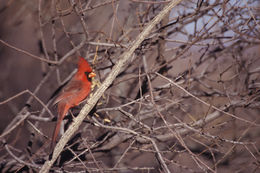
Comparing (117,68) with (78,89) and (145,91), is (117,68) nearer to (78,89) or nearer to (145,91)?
(78,89)

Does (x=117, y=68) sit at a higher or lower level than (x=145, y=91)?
higher

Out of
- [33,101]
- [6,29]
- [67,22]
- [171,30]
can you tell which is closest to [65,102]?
[33,101]

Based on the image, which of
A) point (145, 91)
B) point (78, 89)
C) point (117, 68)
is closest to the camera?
point (117, 68)

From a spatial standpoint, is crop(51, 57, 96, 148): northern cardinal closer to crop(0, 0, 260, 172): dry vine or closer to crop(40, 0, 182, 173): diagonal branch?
crop(0, 0, 260, 172): dry vine

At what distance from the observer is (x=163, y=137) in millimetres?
2732

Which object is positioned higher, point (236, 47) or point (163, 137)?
point (236, 47)

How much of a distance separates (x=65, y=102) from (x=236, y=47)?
227 centimetres

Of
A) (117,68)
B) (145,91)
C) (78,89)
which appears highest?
(117,68)

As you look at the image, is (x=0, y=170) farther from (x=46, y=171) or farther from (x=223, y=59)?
(x=223, y=59)

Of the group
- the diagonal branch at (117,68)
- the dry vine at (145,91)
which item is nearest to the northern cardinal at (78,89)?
the dry vine at (145,91)

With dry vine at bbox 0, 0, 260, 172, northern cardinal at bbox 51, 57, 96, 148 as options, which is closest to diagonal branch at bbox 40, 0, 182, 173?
dry vine at bbox 0, 0, 260, 172

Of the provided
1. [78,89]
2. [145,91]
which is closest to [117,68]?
[78,89]

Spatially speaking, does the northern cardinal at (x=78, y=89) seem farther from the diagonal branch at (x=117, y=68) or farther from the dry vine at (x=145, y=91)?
the diagonal branch at (x=117, y=68)

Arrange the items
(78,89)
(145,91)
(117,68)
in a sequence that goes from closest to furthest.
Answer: (117,68) < (78,89) < (145,91)
